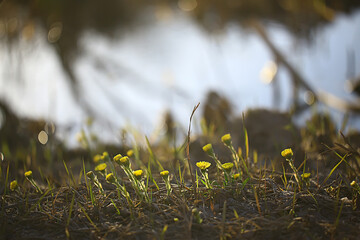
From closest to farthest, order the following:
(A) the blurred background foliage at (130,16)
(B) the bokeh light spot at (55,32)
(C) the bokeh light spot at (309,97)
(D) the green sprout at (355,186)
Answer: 1. (D) the green sprout at (355,186)
2. (A) the blurred background foliage at (130,16)
3. (C) the bokeh light spot at (309,97)
4. (B) the bokeh light spot at (55,32)

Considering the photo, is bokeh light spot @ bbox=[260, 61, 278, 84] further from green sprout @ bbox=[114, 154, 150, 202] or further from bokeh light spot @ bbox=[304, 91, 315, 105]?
green sprout @ bbox=[114, 154, 150, 202]

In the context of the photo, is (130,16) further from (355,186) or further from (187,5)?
(355,186)

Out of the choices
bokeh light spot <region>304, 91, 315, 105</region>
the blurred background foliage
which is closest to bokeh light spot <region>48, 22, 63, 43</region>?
the blurred background foliage

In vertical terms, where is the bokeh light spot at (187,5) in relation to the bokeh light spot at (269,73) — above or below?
above

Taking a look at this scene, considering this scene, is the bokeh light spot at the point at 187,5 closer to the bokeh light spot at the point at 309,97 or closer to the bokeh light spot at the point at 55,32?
the bokeh light spot at the point at 55,32

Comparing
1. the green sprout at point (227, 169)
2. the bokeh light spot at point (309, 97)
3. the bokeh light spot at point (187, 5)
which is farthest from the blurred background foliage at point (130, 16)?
the green sprout at point (227, 169)

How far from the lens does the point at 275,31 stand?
4215 millimetres

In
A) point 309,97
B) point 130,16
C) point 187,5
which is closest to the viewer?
point 309,97

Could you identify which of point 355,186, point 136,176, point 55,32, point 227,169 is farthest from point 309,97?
point 55,32

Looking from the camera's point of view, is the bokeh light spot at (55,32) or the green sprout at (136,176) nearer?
the green sprout at (136,176)

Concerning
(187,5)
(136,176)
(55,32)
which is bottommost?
(136,176)

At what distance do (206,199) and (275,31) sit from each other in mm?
3977

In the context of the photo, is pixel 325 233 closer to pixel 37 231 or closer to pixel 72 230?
pixel 72 230

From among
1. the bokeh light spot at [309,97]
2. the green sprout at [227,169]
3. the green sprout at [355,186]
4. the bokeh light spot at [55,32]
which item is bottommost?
the bokeh light spot at [309,97]
